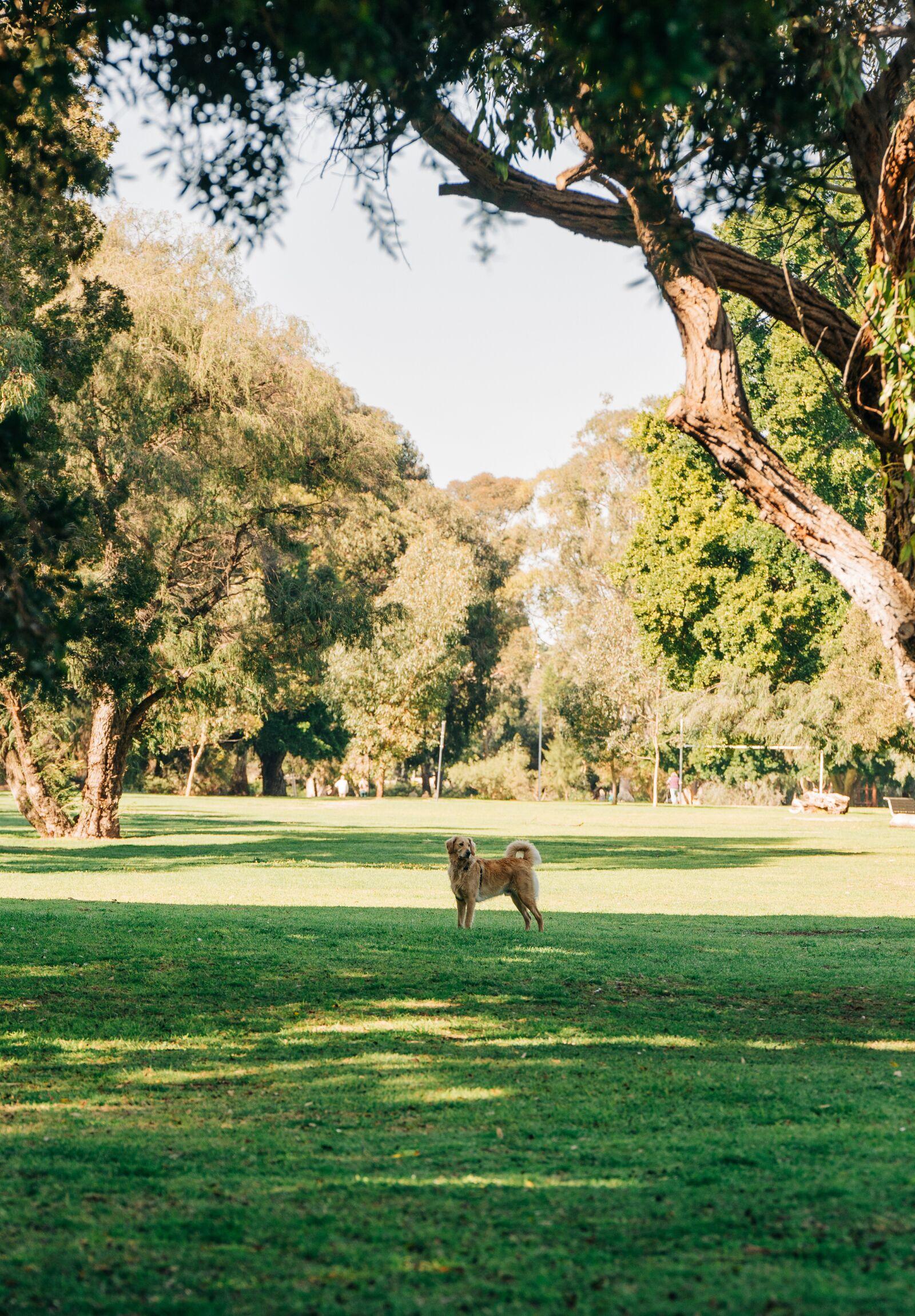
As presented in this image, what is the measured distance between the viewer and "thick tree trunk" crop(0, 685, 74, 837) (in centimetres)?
2623

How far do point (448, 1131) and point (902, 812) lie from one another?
3875 centimetres

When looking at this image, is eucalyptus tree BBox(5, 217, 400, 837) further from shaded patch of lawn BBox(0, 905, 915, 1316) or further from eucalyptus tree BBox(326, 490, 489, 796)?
eucalyptus tree BBox(326, 490, 489, 796)

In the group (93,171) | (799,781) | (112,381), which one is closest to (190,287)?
(112,381)

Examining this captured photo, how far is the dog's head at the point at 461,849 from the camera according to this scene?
508 inches

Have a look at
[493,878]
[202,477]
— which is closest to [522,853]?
[493,878]

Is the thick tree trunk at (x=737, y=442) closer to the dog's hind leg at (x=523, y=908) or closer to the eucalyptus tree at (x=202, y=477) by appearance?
the dog's hind leg at (x=523, y=908)

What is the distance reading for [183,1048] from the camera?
7914 mm

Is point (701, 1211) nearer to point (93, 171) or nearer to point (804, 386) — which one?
point (93, 171)

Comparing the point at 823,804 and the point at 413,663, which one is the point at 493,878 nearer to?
the point at 823,804

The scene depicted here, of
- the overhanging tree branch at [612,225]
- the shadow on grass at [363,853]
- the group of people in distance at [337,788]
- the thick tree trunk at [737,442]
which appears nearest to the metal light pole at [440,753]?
the group of people in distance at [337,788]

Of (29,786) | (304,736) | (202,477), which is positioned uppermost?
(202,477)

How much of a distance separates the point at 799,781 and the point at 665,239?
184ft

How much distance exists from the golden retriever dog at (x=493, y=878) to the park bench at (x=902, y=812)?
30.1m

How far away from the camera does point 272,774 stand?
74.2m
